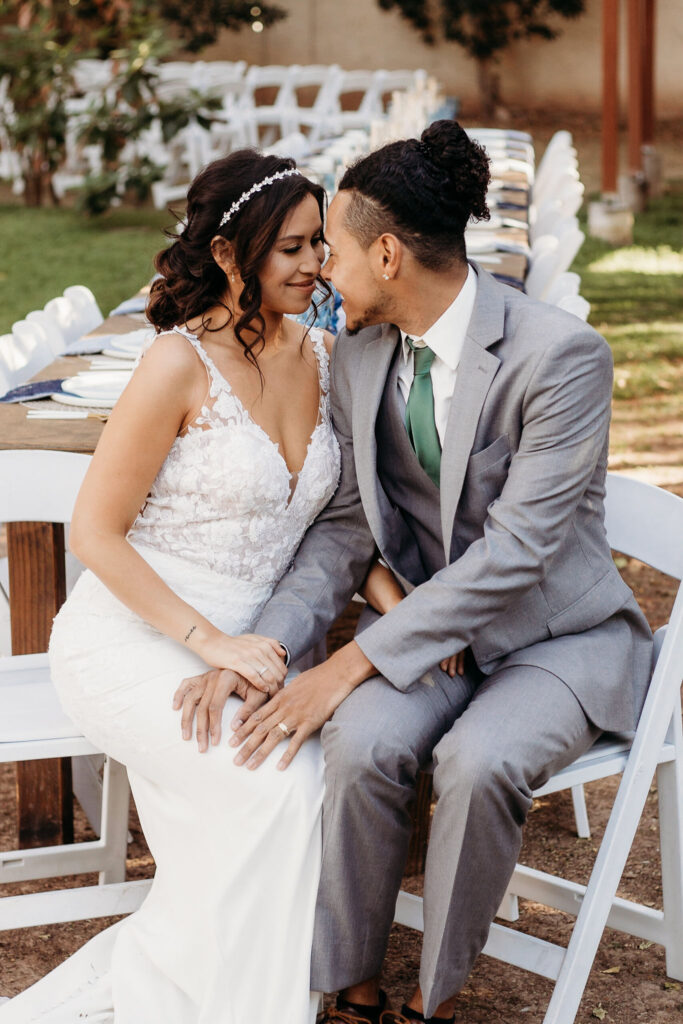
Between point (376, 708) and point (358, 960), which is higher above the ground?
point (376, 708)

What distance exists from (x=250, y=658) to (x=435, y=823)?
0.47 m

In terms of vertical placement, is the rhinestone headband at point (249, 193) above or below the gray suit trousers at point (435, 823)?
above

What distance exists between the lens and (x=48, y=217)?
13430 millimetres

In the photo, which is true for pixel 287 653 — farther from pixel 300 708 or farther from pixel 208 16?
pixel 208 16

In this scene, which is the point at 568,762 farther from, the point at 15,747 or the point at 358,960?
the point at 15,747

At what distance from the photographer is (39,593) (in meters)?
3.04

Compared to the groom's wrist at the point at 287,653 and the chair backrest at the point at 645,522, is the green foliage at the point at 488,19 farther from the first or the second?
the groom's wrist at the point at 287,653

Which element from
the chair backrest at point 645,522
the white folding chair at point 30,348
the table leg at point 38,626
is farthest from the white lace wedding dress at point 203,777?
the white folding chair at point 30,348

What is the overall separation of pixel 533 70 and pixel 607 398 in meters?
19.9

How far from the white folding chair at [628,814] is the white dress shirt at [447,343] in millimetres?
464

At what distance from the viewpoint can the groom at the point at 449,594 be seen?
2268mm

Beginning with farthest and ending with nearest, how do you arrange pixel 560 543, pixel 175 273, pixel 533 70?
1. pixel 533 70
2. pixel 175 273
3. pixel 560 543

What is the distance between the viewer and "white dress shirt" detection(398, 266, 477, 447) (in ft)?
8.45

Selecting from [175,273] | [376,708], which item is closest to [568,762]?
[376,708]
